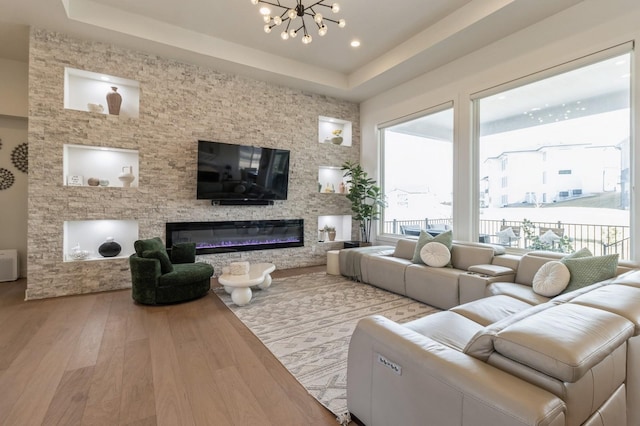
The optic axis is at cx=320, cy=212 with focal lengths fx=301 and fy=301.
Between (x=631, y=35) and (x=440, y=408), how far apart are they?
4265mm

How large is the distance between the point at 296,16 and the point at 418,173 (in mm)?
3769

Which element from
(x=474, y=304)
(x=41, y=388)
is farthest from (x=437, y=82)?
(x=41, y=388)

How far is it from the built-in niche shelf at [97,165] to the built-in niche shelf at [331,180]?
3.47m

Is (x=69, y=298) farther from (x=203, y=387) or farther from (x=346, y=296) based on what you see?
(x=346, y=296)

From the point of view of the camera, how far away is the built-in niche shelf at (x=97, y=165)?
14.2 feet

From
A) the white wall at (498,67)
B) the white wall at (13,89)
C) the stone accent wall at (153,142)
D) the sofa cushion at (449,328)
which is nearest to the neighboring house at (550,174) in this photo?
the white wall at (498,67)

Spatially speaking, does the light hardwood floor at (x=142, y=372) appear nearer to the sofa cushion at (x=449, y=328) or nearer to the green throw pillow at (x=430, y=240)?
the sofa cushion at (x=449, y=328)

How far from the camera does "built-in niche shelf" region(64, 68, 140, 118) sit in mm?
4383

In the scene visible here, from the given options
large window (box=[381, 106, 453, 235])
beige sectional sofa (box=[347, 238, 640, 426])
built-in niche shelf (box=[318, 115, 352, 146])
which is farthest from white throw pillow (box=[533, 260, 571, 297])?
built-in niche shelf (box=[318, 115, 352, 146])

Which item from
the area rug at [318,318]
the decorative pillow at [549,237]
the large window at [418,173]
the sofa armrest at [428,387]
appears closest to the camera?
the sofa armrest at [428,387]

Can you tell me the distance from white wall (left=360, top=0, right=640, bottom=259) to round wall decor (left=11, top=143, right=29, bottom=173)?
6434 millimetres

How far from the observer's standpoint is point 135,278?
3.72 m

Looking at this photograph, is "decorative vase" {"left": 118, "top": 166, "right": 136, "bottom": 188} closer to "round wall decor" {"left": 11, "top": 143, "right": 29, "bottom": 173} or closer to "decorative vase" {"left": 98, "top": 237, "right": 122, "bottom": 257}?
"decorative vase" {"left": 98, "top": 237, "right": 122, "bottom": 257}

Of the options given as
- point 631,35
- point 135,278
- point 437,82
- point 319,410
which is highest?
point 437,82
